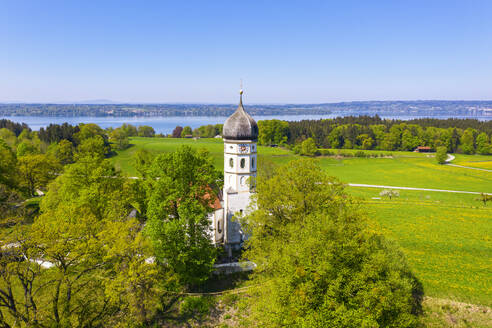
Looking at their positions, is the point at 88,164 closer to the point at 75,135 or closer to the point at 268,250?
the point at 268,250

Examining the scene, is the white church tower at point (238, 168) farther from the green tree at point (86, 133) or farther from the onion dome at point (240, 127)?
the green tree at point (86, 133)

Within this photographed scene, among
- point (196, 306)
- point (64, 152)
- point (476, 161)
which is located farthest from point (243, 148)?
point (476, 161)

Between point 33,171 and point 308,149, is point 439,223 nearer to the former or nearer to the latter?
→ point 33,171

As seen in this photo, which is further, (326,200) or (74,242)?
(326,200)

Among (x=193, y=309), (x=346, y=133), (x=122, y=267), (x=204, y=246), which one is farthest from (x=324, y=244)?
(x=346, y=133)

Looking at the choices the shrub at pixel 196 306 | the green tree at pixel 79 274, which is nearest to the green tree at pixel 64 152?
the green tree at pixel 79 274

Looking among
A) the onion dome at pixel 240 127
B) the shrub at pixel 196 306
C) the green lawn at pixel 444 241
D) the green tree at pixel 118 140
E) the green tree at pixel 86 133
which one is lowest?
the shrub at pixel 196 306

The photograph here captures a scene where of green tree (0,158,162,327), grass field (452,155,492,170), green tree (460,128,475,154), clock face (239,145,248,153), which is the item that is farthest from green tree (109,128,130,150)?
green tree (460,128,475,154)
